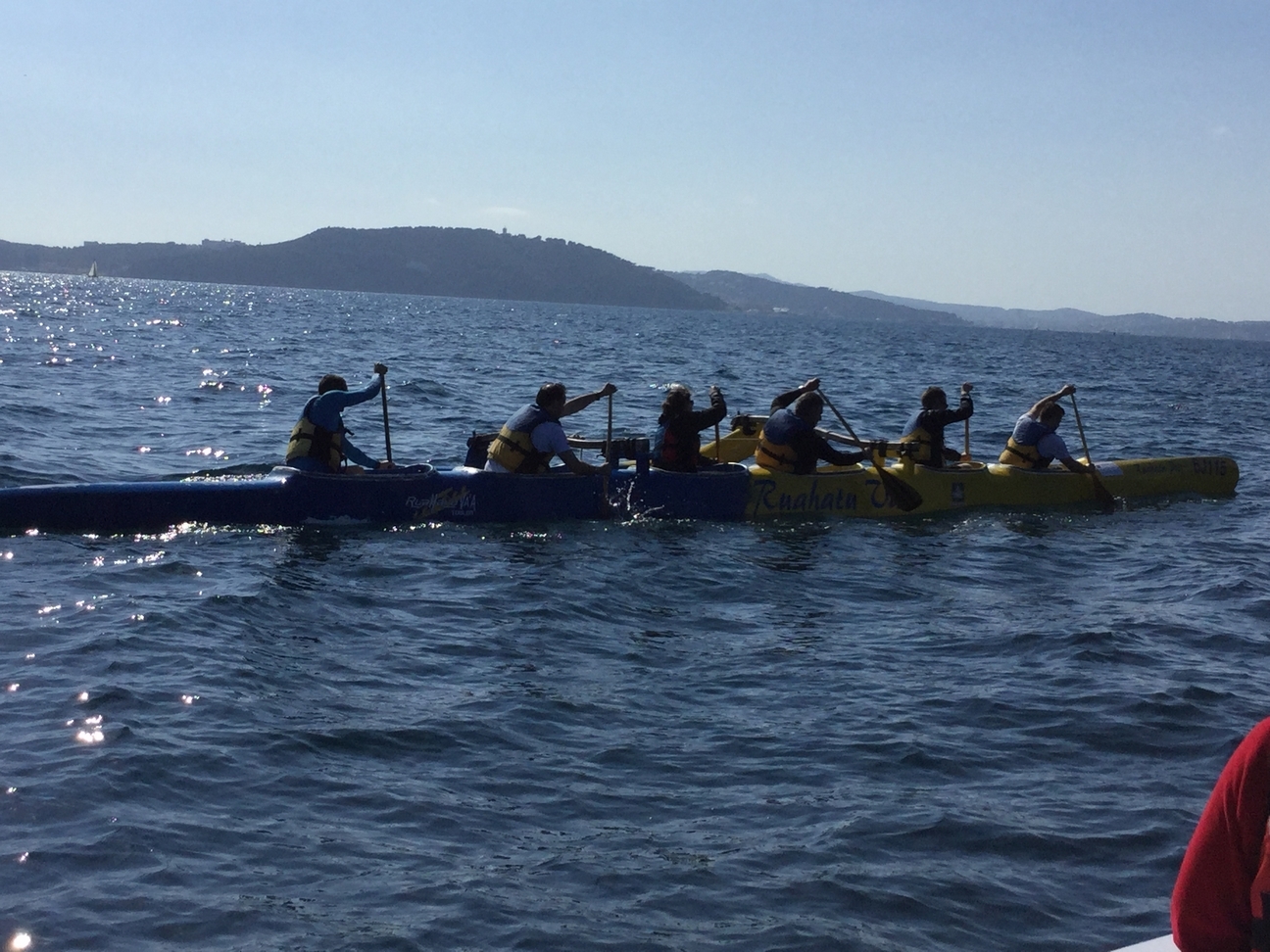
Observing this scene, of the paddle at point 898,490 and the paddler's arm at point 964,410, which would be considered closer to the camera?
the paddle at point 898,490

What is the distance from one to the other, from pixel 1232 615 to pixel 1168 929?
227 inches

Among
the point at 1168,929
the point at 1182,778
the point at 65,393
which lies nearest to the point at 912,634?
the point at 1182,778

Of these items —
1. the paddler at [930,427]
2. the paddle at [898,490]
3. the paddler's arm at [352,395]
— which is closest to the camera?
the paddler's arm at [352,395]

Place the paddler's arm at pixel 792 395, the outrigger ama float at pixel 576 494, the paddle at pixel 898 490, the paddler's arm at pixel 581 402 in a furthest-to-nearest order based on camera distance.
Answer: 1. the paddle at pixel 898 490
2. the paddler's arm at pixel 792 395
3. the paddler's arm at pixel 581 402
4. the outrigger ama float at pixel 576 494

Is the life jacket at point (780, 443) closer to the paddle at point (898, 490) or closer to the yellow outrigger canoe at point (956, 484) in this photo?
the yellow outrigger canoe at point (956, 484)

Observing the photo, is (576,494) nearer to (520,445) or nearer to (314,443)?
(520,445)

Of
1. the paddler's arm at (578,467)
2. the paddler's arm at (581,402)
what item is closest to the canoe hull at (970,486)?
the paddler's arm at (578,467)

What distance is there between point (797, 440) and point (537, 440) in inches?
115

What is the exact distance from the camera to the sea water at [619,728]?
17.7 ft

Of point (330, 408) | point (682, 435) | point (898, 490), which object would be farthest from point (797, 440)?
point (330, 408)

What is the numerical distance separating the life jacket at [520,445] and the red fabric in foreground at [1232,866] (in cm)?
988

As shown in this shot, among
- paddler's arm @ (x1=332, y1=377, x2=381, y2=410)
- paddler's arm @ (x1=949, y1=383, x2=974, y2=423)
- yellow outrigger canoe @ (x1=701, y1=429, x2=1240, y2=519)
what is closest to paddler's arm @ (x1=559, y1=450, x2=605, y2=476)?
yellow outrigger canoe @ (x1=701, y1=429, x2=1240, y2=519)

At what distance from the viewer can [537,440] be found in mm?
12617

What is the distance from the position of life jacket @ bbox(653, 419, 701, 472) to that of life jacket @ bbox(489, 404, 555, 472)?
1.35 metres
